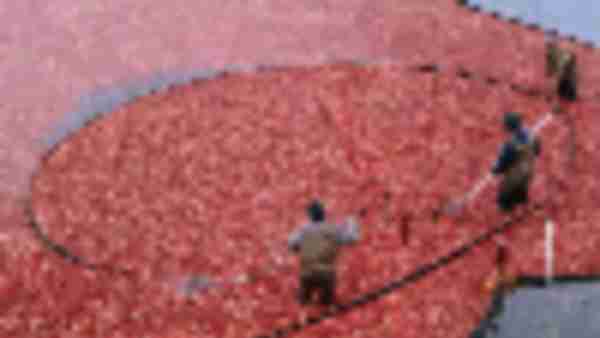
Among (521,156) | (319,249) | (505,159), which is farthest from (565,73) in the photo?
(319,249)

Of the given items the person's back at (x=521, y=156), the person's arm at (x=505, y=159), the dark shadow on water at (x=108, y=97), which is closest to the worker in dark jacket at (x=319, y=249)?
the person's arm at (x=505, y=159)

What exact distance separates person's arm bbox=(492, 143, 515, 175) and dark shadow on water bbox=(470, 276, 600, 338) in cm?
337

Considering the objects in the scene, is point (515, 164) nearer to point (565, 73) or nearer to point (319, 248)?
point (319, 248)

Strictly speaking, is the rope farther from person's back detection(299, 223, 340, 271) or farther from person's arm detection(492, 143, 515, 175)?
person's arm detection(492, 143, 515, 175)

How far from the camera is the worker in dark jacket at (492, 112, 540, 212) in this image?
679 inches

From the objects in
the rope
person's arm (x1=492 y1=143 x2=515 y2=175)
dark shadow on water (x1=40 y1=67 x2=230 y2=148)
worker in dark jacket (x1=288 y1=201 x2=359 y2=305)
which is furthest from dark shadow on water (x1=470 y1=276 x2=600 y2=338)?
dark shadow on water (x1=40 y1=67 x2=230 y2=148)

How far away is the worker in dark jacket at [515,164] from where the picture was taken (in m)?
17.2

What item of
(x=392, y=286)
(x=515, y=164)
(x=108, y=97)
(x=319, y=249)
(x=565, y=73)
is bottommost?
(x=392, y=286)

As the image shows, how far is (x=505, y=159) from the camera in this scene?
17328mm

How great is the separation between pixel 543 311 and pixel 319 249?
11.3ft

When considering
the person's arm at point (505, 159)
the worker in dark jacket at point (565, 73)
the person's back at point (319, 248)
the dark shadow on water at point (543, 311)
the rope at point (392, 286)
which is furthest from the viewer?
the worker in dark jacket at point (565, 73)

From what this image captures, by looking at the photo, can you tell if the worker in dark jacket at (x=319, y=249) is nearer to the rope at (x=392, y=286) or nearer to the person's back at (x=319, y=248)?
the person's back at (x=319, y=248)

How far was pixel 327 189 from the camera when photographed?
1947 centimetres

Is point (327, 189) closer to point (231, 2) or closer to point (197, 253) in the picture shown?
point (197, 253)
